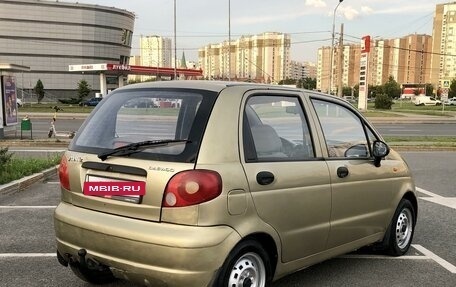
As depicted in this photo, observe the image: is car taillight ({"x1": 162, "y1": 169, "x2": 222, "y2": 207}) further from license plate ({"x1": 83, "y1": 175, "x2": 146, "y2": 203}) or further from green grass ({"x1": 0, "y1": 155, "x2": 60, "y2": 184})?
green grass ({"x1": 0, "y1": 155, "x2": 60, "y2": 184})

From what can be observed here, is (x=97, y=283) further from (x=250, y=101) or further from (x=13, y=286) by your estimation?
(x=250, y=101)

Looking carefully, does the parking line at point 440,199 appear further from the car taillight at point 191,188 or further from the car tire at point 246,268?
the car taillight at point 191,188

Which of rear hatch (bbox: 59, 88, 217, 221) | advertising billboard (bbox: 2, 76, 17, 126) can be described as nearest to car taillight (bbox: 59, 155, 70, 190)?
rear hatch (bbox: 59, 88, 217, 221)

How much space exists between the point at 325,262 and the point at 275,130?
177 cm

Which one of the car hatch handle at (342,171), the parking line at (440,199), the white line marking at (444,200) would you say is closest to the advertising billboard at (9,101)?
the parking line at (440,199)

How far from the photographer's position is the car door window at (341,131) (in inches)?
165

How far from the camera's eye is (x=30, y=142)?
1602cm

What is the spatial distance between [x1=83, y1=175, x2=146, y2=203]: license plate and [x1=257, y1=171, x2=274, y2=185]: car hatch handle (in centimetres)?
81

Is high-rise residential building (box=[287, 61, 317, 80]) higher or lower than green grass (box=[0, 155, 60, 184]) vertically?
higher

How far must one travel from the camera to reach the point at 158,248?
3.01 metres

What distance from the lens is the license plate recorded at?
10.5ft

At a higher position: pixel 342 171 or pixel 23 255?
pixel 342 171

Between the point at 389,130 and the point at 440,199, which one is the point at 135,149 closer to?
the point at 440,199

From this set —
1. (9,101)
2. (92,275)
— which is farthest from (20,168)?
(9,101)
